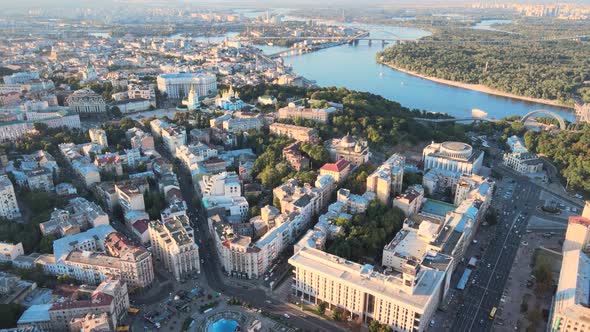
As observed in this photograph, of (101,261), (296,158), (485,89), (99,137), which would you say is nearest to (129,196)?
(101,261)

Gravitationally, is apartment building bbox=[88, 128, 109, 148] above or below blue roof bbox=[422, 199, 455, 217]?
above

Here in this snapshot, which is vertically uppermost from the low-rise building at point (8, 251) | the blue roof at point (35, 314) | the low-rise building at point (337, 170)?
the low-rise building at point (337, 170)

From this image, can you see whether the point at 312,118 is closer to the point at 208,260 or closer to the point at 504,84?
the point at 208,260

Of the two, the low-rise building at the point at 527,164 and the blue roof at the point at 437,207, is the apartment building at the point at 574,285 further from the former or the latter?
the low-rise building at the point at 527,164

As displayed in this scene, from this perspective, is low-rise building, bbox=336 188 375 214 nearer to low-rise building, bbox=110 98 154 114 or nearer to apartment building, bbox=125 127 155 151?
apartment building, bbox=125 127 155 151

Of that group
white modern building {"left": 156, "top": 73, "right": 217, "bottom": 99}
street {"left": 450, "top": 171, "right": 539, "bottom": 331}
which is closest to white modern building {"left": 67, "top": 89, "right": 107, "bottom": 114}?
white modern building {"left": 156, "top": 73, "right": 217, "bottom": 99}

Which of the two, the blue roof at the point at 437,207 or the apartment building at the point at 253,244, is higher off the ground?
the apartment building at the point at 253,244

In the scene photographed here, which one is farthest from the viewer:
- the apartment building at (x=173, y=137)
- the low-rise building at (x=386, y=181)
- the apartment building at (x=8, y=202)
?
the apartment building at (x=173, y=137)

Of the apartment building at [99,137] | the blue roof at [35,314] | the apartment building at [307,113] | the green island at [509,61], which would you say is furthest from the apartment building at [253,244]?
the green island at [509,61]

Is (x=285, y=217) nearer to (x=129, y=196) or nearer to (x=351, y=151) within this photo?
(x=129, y=196)
